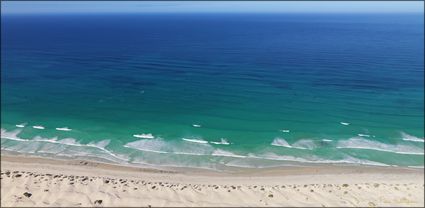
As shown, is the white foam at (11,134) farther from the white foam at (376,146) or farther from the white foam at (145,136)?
the white foam at (376,146)

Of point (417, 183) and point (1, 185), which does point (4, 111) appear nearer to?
point (1, 185)

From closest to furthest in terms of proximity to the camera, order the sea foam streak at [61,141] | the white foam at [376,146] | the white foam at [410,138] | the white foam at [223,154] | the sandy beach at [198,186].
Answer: the sandy beach at [198,186]
the white foam at [223,154]
the white foam at [376,146]
the sea foam streak at [61,141]
the white foam at [410,138]

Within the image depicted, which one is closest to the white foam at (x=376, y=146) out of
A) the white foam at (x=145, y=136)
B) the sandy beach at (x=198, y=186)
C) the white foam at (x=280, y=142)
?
the sandy beach at (x=198, y=186)

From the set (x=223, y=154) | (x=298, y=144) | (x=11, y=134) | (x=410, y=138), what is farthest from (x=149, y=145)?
(x=410, y=138)

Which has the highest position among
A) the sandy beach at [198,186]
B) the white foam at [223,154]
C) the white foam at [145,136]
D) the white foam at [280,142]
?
the white foam at [145,136]

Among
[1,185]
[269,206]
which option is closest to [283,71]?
[269,206]

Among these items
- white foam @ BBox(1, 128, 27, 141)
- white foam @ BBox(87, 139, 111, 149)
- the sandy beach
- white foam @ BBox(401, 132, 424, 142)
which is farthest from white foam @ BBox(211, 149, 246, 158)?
white foam @ BBox(1, 128, 27, 141)

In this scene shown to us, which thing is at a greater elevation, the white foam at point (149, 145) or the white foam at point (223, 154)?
the white foam at point (149, 145)

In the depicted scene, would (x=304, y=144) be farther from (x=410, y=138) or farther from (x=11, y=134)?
(x=11, y=134)
